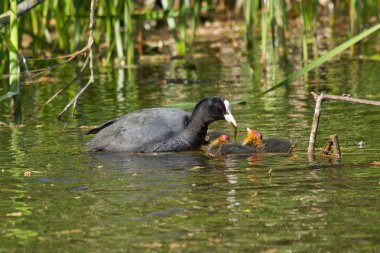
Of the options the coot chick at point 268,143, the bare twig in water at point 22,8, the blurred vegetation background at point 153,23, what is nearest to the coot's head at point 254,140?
the coot chick at point 268,143

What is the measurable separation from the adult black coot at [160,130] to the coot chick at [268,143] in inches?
14.5

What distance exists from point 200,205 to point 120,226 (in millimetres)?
655

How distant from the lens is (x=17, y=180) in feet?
23.8

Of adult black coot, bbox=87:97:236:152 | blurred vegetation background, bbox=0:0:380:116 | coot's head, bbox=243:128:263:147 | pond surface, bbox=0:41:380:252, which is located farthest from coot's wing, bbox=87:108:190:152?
blurred vegetation background, bbox=0:0:380:116

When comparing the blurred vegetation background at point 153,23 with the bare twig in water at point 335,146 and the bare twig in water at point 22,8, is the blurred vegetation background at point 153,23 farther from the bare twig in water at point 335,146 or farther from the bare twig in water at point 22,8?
the bare twig in water at point 335,146

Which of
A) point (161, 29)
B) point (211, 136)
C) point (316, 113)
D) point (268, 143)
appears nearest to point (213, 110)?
point (211, 136)

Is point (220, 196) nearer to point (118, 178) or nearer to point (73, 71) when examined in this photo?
point (118, 178)

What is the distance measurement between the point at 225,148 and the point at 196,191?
5.39 feet

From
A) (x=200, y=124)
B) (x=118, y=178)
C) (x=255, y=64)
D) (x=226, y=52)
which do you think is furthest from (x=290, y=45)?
(x=118, y=178)

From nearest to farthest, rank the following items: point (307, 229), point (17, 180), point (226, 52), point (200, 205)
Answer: point (307, 229), point (200, 205), point (17, 180), point (226, 52)

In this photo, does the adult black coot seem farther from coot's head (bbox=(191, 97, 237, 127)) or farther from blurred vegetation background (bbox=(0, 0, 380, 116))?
blurred vegetation background (bbox=(0, 0, 380, 116))

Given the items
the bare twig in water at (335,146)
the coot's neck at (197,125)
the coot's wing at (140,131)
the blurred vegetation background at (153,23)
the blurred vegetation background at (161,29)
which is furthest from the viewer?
the blurred vegetation background at (153,23)

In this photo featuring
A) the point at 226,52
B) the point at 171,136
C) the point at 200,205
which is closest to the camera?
the point at 200,205

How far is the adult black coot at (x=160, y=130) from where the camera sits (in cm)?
870
